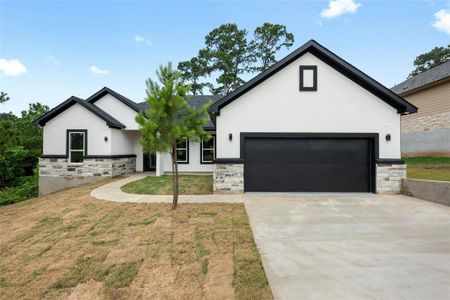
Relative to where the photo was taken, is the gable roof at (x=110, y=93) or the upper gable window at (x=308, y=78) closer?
the upper gable window at (x=308, y=78)

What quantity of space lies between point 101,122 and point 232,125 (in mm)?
8123

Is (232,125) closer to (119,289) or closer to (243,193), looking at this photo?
(243,193)

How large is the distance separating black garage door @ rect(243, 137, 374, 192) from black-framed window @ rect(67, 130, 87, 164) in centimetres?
961

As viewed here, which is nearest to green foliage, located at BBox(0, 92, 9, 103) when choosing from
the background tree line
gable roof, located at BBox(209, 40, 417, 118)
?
the background tree line

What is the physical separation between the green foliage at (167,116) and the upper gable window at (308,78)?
487 cm

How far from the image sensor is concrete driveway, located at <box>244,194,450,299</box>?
3.28m

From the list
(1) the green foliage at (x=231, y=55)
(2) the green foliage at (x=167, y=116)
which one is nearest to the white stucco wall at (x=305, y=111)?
(2) the green foliage at (x=167, y=116)

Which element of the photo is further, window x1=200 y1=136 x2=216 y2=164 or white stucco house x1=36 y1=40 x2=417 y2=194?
window x1=200 y1=136 x2=216 y2=164

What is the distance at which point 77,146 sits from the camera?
1336 centimetres

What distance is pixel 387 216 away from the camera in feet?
22.1

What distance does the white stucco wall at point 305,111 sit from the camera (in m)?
9.62

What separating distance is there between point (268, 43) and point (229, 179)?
2929 centimetres

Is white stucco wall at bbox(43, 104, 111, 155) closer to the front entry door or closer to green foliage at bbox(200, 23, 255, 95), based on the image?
the front entry door

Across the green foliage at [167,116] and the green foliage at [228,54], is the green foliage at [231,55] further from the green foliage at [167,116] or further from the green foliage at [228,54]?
the green foliage at [167,116]
